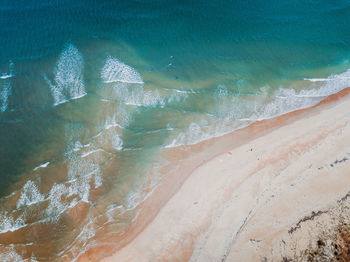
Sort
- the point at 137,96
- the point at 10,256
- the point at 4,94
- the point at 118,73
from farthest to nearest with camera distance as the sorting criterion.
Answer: the point at 118,73 < the point at 4,94 < the point at 137,96 < the point at 10,256

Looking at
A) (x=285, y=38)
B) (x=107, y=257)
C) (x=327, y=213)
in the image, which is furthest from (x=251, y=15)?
(x=107, y=257)

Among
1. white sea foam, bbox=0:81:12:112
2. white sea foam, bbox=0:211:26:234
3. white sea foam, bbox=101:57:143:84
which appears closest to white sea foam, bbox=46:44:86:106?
white sea foam, bbox=101:57:143:84

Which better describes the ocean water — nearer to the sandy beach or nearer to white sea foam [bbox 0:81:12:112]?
white sea foam [bbox 0:81:12:112]

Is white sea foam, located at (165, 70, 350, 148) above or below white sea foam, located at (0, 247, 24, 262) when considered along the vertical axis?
above

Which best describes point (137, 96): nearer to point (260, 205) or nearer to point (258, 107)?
point (258, 107)

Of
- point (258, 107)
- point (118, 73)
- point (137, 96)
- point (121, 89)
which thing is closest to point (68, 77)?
point (118, 73)

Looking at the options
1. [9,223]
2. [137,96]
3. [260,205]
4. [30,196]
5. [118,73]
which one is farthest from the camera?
[118,73]
